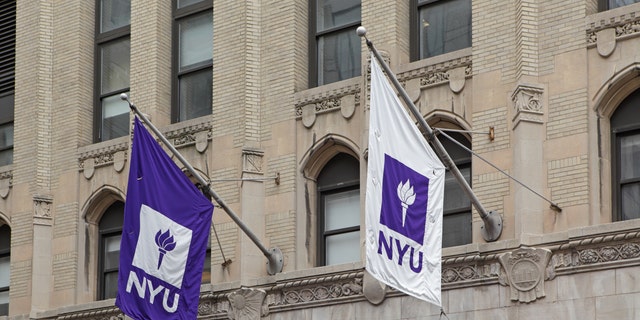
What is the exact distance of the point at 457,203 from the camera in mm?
25859

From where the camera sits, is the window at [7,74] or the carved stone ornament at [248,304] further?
the window at [7,74]

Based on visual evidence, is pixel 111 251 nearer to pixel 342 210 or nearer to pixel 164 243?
pixel 164 243

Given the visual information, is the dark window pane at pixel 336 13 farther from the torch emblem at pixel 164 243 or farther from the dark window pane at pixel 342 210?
the torch emblem at pixel 164 243

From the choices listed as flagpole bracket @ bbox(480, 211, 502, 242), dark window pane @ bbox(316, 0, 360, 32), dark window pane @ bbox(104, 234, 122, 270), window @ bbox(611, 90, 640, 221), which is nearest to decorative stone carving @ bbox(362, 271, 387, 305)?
flagpole bracket @ bbox(480, 211, 502, 242)

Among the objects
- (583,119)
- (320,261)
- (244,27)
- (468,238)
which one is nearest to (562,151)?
(583,119)

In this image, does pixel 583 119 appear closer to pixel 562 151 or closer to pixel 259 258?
pixel 562 151

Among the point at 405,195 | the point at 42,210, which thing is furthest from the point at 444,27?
the point at 42,210

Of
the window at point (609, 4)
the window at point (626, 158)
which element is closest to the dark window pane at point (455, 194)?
the window at point (626, 158)

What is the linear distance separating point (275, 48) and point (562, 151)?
7.42 metres

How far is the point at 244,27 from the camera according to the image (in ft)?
96.8

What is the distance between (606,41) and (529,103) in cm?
163

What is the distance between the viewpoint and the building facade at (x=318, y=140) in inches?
932

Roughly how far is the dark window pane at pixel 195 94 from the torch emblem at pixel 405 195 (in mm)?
8902

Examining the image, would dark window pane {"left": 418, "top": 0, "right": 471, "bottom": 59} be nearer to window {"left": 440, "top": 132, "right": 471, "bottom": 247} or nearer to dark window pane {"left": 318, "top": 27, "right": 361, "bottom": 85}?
dark window pane {"left": 318, "top": 27, "right": 361, "bottom": 85}
